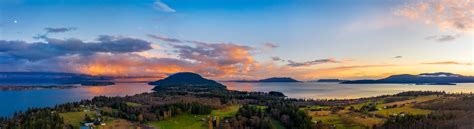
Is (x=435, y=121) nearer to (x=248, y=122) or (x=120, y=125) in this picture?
(x=248, y=122)

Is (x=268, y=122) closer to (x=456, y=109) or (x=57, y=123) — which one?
(x=57, y=123)

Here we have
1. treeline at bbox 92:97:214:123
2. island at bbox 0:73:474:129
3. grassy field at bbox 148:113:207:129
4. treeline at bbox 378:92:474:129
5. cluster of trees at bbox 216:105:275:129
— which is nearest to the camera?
treeline at bbox 378:92:474:129

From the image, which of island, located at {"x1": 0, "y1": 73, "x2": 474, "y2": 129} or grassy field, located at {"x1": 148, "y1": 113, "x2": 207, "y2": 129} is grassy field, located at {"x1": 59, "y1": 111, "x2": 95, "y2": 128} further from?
grassy field, located at {"x1": 148, "y1": 113, "x2": 207, "y2": 129}

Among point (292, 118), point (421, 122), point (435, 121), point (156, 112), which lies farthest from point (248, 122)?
point (435, 121)

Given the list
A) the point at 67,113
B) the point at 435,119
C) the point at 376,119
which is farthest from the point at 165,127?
the point at 435,119

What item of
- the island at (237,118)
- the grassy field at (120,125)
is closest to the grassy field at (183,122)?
the island at (237,118)

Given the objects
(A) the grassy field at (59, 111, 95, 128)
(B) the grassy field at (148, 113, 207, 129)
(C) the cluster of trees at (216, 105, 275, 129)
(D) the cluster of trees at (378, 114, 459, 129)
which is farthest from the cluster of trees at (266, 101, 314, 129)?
(A) the grassy field at (59, 111, 95, 128)

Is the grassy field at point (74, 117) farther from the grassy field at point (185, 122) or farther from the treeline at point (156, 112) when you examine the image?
the grassy field at point (185, 122)

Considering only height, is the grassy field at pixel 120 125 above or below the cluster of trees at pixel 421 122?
below
